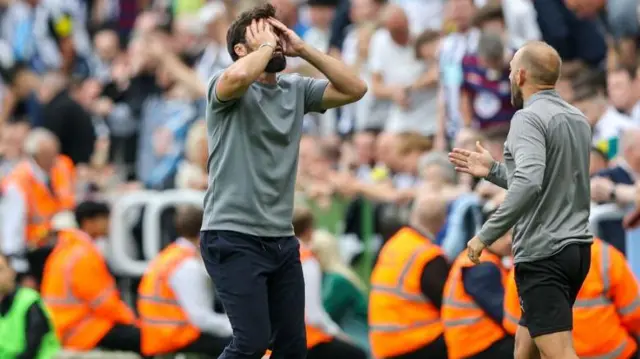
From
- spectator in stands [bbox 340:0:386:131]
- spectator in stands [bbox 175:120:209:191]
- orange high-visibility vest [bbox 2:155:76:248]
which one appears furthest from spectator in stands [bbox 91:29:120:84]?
spectator in stands [bbox 175:120:209:191]

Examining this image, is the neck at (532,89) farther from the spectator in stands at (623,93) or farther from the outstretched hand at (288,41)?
the spectator in stands at (623,93)

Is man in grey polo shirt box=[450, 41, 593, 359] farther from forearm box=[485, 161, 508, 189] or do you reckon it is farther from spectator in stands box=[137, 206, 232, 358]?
spectator in stands box=[137, 206, 232, 358]

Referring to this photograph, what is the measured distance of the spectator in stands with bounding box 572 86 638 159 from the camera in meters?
11.1

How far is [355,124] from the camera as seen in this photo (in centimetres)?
1408

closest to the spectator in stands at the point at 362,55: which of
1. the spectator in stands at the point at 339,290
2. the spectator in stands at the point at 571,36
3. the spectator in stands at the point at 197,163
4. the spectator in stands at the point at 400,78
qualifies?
the spectator in stands at the point at 400,78

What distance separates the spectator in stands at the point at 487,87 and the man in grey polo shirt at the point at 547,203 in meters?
4.39

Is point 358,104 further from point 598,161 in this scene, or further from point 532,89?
point 532,89

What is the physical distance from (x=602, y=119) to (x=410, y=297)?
2.66 metres

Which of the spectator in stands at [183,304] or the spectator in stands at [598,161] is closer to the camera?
the spectator in stands at [598,161]

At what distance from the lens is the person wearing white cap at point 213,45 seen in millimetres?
14969

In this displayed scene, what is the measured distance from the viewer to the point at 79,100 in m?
17.7

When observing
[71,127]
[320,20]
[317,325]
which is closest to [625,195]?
[317,325]

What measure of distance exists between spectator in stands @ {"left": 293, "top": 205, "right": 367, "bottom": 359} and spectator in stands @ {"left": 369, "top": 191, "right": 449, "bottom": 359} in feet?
1.91

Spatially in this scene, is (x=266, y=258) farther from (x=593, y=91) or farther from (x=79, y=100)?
(x=79, y=100)
